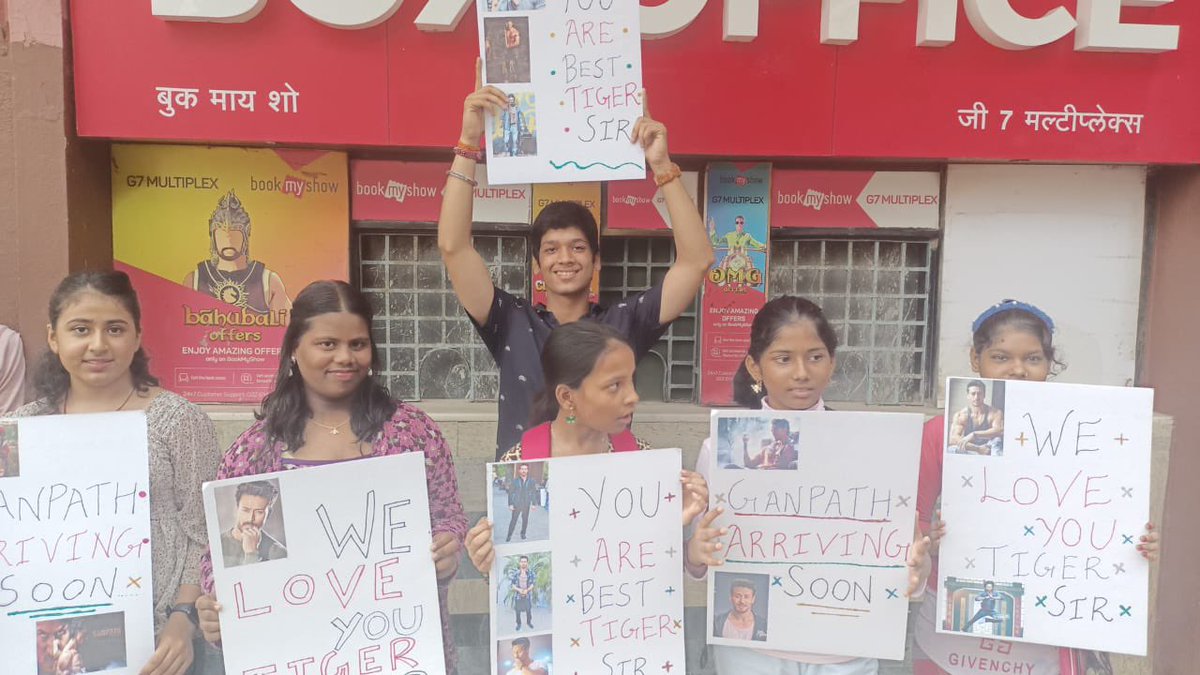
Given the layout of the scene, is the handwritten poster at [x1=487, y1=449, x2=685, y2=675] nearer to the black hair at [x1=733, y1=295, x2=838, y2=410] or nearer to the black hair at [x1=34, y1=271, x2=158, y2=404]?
the black hair at [x1=733, y1=295, x2=838, y2=410]

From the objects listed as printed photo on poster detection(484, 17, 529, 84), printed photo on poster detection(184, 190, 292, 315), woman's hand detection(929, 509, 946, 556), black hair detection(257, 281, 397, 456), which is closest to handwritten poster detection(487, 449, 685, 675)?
black hair detection(257, 281, 397, 456)

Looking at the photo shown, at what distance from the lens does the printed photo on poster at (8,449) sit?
73.4 inches

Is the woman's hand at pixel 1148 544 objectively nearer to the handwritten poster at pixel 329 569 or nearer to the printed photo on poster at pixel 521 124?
the handwritten poster at pixel 329 569

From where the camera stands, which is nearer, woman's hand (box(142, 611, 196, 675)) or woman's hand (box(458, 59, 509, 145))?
woman's hand (box(142, 611, 196, 675))

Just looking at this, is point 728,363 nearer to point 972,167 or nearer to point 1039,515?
point 972,167

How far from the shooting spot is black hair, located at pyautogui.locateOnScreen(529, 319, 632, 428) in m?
2.00

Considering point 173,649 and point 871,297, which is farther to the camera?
point 871,297

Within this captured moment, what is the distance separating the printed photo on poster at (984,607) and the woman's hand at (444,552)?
1.31m

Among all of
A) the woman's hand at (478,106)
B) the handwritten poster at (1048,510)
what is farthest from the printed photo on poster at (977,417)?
the woman's hand at (478,106)

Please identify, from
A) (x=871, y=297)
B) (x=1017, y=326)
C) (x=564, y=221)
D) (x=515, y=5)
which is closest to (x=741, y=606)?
(x=1017, y=326)

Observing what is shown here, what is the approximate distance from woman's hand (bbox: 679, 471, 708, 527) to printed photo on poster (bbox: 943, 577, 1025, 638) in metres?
0.73

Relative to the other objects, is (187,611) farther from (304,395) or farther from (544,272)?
(544,272)

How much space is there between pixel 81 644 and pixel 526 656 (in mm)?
1085

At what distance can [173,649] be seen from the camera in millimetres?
1946
